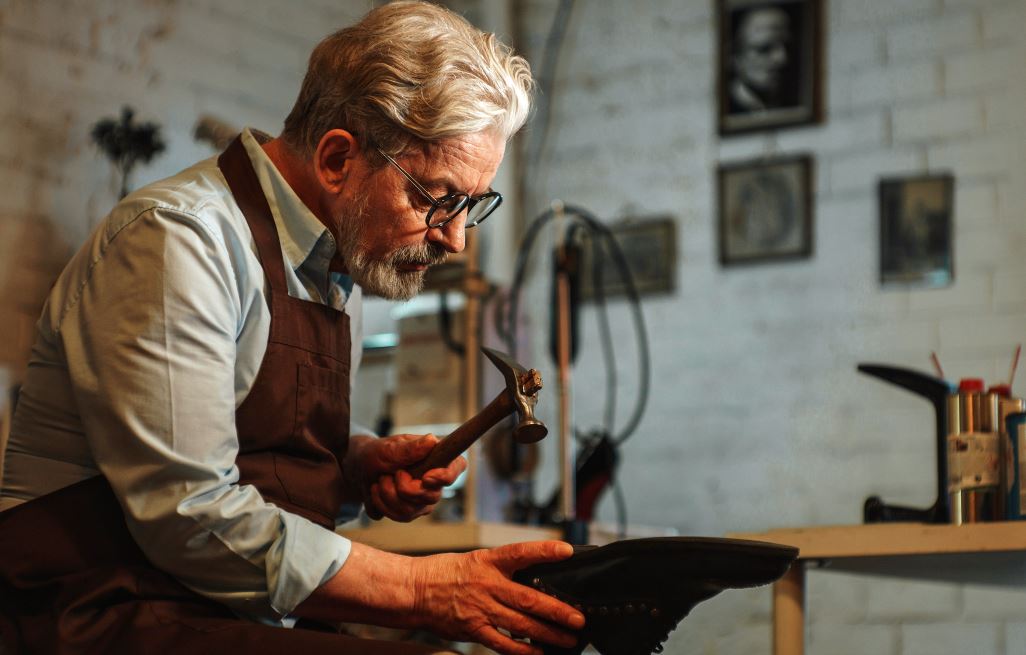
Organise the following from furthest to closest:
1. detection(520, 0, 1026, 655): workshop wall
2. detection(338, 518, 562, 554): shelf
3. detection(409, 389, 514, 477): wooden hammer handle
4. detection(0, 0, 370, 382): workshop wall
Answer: detection(520, 0, 1026, 655): workshop wall, detection(0, 0, 370, 382): workshop wall, detection(338, 518, 562, 554): shelf, detection(409, 389, 514, 477): wooden hammer handle

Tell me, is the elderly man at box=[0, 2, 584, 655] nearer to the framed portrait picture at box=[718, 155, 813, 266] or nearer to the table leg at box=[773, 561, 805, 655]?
the table leg at box=[773, 561, 805, 655]

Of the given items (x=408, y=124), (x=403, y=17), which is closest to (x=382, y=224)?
(x=408, y=124)

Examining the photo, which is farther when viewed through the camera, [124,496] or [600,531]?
[600,531]

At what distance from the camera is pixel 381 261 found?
1.55 metres

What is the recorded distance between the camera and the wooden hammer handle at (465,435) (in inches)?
51.5

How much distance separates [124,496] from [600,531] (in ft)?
6.00

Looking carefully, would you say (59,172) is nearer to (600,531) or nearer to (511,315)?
(511,315)

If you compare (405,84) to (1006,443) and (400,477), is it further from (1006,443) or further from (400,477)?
(1006,443)

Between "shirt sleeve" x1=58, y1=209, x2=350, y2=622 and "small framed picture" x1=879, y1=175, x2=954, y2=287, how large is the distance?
2.31 metres

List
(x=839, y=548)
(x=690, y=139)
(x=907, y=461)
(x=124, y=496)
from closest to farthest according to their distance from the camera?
(x=124, y=496) → (x=839, y=548) → (x=907, y=461) → (x=690, y=139)

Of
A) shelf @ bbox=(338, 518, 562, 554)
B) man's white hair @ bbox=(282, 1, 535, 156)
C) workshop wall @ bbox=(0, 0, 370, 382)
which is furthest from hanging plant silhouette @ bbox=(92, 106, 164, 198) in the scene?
man's white hair @ bbox=(282, 1, 535, 156)

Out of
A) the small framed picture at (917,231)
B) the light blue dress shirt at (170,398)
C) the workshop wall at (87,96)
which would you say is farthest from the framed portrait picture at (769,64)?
the light blue dress shirt at (170,398)

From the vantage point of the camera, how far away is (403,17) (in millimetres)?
1535

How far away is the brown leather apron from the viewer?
3.98 ft
